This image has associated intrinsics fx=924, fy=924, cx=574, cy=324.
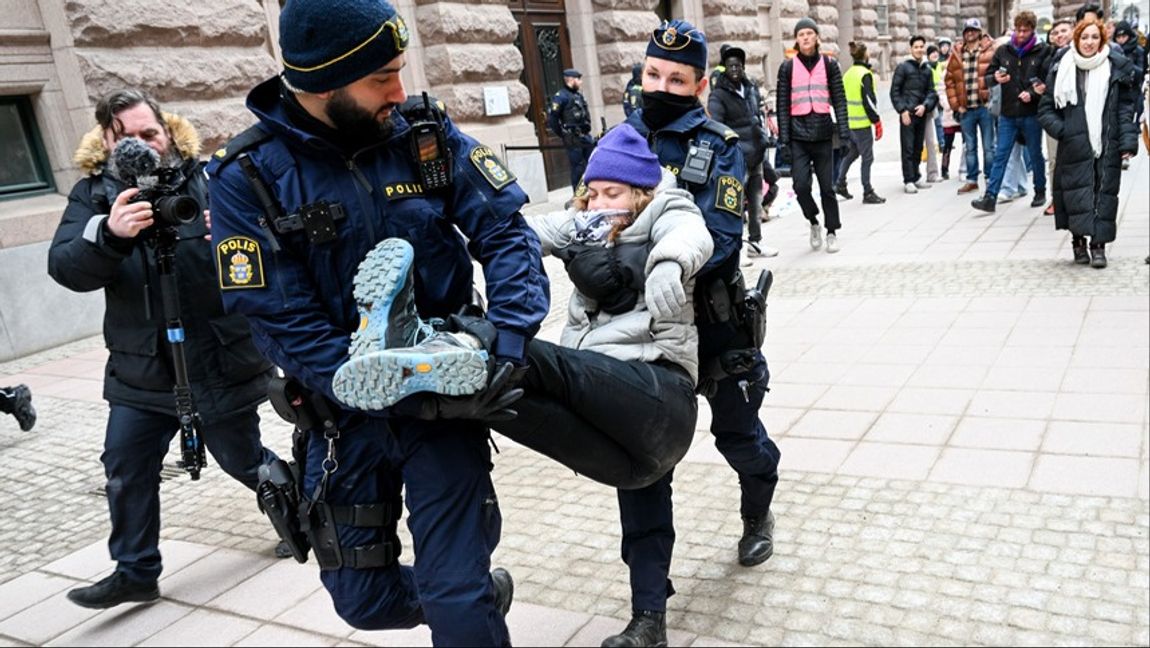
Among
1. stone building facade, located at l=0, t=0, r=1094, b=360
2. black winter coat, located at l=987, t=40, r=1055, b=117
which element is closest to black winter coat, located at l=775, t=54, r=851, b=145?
black winter coat, located at l=987, t=40, r=1055, b=117

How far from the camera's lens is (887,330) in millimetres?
Result: 6230

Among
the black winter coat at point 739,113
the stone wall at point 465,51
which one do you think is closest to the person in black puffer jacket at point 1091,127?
the black winter coat at point 739,113

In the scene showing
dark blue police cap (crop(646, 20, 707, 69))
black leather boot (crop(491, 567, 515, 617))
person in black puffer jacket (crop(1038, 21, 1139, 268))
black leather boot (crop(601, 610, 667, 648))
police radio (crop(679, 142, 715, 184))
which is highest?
dark blue police cap (crop(646, 20, 707, 69))

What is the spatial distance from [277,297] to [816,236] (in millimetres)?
7798

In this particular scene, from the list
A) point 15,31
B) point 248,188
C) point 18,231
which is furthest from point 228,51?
point 248,188

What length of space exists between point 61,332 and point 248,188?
714 cm

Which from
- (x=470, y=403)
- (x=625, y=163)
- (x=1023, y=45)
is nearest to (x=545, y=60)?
Answer: (x=1023, y=45)

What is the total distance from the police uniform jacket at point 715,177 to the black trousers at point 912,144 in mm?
9995

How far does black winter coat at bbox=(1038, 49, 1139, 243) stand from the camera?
22.4ft

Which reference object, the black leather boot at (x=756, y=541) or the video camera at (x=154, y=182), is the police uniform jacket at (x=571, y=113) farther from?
the black leather boot at (x=756, y=541)

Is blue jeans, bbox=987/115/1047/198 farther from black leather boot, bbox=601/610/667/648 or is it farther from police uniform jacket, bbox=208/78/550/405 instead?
police uniform jacket, bbox=208/78/550/405

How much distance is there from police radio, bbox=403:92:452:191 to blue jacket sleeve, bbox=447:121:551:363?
0.05 meters

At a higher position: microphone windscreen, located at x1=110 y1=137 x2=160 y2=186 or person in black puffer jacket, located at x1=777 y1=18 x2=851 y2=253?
microphone windscreen, located at x1=110 y1=137 x2=160 y2=186

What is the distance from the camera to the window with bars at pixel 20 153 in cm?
827
